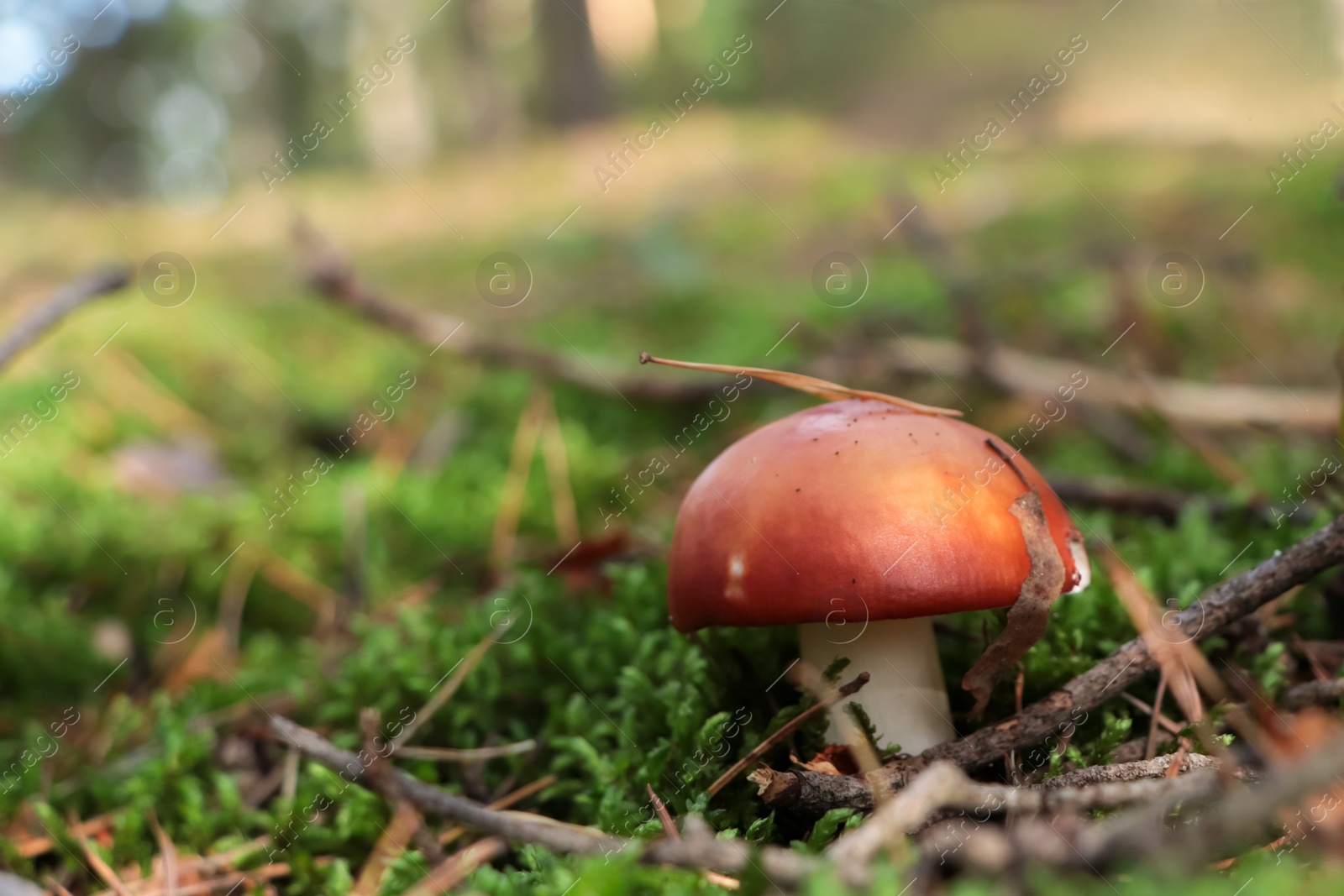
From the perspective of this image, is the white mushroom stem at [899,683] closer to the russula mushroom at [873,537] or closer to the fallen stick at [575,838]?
the russula mushroom at [873,537]

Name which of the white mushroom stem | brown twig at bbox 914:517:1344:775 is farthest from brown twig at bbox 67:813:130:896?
brown twig at bbox 914:517:1344:775

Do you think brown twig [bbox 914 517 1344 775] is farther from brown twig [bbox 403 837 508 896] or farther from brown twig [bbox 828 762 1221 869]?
brown twig [bbox 403 837 508 896]

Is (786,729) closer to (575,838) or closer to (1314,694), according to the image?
(575,838)

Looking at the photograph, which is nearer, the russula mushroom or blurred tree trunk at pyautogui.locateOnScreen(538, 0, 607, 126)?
the russula mushroom

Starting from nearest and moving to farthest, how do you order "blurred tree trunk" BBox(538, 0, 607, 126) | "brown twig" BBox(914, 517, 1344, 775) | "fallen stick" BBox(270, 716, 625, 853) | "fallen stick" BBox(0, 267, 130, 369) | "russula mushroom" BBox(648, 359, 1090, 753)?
"fallen stick" BBox(270, 716, 625, 853), "russula mushroom" BBox(648, 359, 1090, 753), "brown twig" BBox(914, 517, 1344, 775), "fallen stick" BBox(0, 267, 130, 369), "blurred tree trunk" BBox(538, 0, 607, 126)

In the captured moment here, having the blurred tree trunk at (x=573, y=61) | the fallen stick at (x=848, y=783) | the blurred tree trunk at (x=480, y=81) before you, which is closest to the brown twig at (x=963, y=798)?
the fallen stick at (x=848, y=783)

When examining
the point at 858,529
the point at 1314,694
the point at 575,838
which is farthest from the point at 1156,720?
the point at 575,838
